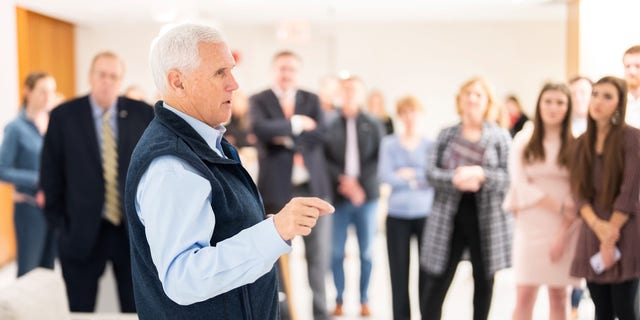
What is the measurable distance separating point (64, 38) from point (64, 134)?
19.2ft

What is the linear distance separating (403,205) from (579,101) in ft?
5.31

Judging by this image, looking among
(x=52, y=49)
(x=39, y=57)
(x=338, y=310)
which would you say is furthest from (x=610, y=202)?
(x=52, y=49)

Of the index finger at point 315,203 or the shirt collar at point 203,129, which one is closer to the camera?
the index finger at point 315,203

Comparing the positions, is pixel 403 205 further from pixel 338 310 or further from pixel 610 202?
pixel 610 202

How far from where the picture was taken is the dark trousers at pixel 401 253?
4.25m

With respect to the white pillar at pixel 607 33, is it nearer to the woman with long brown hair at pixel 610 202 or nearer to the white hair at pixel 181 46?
the woman with long brown hair at pixel 610 202

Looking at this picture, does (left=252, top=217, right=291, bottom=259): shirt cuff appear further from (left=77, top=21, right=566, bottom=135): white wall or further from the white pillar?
(left=77, top=21, right=566, bottom=135): white wall

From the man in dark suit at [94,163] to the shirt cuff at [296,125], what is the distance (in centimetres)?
109

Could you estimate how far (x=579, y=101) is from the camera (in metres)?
2.78

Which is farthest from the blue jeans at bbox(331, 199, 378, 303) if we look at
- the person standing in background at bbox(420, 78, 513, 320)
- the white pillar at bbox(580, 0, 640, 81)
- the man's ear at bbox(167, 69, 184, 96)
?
the man's ear at bbox(167, 69, 184, 96)

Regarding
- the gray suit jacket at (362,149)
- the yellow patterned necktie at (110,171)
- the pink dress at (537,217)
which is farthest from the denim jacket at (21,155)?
the pink dress at (537,217)

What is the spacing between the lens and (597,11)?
2646 millimetres

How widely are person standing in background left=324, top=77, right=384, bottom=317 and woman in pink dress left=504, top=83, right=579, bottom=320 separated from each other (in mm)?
1882

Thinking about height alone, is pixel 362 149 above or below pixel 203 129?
Result: below
